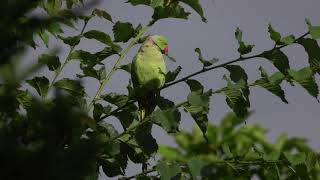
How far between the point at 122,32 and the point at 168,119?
2.20 feet

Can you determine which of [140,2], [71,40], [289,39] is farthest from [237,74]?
[71,40]

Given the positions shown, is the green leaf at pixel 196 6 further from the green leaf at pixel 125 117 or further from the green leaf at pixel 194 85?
the green leaf at pixel 125 117

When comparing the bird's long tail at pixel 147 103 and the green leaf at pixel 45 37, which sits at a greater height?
the green leaf at pixel 45 37

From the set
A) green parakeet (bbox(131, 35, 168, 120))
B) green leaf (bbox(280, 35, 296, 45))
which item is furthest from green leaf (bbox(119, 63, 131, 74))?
green leaf (bbox(280, 35, 296, 45))

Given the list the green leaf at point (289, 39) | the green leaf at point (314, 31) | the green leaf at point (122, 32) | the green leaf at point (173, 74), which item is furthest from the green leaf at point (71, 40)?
the green leaf at point (314, 31)

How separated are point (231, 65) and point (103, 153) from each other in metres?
0.79

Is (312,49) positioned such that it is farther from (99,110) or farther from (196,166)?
(99,110)

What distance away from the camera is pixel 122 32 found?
11.1 feet

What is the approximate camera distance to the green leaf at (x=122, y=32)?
3357 millimetres

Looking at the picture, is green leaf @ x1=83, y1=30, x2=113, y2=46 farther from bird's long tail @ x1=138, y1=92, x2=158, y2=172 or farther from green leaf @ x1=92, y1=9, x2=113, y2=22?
bird's long tail @ x1=138, y1=92, x2=158, y2=172

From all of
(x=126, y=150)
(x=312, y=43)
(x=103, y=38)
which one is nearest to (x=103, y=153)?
(x=126, y=150)

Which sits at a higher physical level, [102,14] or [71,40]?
[102,14]

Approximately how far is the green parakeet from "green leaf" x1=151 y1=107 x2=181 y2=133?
297 mm

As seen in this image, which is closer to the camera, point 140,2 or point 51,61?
point 51,61
